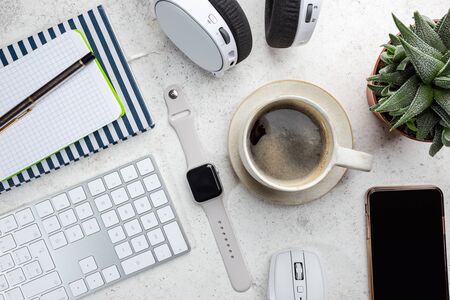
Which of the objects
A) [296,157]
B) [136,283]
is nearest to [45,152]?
[136,283]

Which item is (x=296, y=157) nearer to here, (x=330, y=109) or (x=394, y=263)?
(x=330, y=109)

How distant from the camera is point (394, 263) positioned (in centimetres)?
80

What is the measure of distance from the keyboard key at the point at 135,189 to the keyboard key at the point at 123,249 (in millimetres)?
70

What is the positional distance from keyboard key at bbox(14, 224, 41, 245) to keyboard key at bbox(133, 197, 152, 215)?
0.48ft

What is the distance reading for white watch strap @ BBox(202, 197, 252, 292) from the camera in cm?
80

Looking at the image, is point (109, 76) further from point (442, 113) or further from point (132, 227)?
point (442, 113)

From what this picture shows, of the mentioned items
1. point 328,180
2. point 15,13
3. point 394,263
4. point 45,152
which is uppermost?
point 15,13

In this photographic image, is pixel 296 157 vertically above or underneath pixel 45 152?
underneath

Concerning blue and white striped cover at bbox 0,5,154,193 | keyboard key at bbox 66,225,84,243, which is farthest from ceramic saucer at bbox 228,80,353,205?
keyboard key at bbox 66,225,84,243

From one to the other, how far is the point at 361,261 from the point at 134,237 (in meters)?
0.33

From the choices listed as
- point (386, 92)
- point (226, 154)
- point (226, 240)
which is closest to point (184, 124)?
point (226, 154)

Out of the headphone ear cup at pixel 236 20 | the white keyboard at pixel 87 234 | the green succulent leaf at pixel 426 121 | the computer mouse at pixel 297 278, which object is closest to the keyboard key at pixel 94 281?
the white keyboard at pixel 87 234

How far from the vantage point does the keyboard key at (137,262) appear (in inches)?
31.4

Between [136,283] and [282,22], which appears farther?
[136,283]
